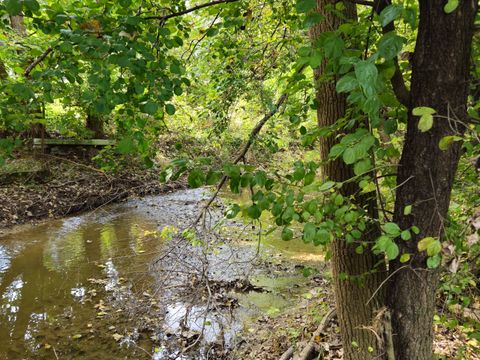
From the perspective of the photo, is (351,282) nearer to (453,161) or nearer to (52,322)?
(453,161)

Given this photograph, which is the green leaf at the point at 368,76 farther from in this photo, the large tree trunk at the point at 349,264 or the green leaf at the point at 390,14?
the large tree trunk at the point at 349,264

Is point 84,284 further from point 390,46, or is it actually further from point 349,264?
point 390,46

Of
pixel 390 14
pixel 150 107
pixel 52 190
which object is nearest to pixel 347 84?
pixel 390 14

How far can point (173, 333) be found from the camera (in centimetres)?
489

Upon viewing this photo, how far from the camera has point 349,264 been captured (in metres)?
2.48

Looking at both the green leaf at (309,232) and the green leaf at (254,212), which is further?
the green leaf at (254,212)

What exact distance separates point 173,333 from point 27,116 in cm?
372

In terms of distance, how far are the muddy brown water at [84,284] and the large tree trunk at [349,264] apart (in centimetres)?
153

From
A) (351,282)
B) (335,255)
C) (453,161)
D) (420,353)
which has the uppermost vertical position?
(453,161)

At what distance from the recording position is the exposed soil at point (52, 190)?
927 cm

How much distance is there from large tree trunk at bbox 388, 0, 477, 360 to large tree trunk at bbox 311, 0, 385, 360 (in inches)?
10.5

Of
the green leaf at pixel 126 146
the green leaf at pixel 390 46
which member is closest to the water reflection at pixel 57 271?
the green leaf at pixel 126 146

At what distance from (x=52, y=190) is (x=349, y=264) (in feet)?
32.4

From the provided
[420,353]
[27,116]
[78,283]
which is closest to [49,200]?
[78,283]
